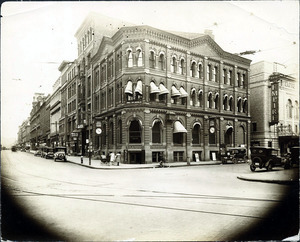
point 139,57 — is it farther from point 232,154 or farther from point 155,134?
point 232,154

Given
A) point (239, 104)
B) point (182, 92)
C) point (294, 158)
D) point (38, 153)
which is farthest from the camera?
point (239, 104)

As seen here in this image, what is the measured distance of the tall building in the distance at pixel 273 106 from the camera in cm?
528

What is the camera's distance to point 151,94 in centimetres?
521

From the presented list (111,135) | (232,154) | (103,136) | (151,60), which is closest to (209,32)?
(151,60)

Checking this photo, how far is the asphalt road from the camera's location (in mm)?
4188

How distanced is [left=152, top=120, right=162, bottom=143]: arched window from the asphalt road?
0.72m

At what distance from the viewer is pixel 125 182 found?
6.59m

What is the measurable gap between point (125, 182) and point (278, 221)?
11.8ft

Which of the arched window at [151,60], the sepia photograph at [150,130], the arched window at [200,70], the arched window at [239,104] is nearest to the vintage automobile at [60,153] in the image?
the sepia photograph at [150,130]

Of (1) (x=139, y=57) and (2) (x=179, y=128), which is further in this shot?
(2) (x=179, y=128)

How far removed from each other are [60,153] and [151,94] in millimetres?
2383

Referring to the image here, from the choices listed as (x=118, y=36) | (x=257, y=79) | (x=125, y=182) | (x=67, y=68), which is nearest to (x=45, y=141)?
(x=67, y=68)

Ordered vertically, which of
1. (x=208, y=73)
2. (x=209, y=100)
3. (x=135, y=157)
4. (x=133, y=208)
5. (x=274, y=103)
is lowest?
(x=133, y=208)

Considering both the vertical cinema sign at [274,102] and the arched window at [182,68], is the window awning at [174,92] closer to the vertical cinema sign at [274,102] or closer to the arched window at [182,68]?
the arched window at [182,68]
